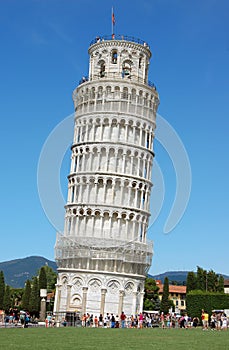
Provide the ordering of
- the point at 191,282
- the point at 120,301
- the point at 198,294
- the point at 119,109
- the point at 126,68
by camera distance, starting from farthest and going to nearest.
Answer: the point at 191,282
the point at 126,68
the point at 198,294
the point at 119,109
the point at 120,301

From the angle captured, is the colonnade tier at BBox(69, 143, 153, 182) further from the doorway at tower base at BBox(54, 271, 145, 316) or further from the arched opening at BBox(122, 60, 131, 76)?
the doorway at tower base at BBox(54, 271, 145, 316)

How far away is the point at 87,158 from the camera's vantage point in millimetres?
60906

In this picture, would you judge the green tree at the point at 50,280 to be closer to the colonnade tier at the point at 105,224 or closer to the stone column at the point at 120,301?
the colonnade tier at the point at 105,224

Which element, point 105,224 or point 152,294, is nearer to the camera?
point 105,224

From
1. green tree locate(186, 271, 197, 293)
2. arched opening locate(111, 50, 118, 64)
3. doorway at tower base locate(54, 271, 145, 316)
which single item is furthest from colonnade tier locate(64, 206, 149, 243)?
green tree locate(186, 271, 197, 293)

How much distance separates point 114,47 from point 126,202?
60.9 ft

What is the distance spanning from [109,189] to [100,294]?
11.0 metres

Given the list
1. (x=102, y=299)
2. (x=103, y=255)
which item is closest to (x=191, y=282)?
(x=102, y=299)

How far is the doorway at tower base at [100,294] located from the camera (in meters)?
56.2

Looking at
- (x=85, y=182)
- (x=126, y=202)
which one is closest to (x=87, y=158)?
(x=85, y=182)

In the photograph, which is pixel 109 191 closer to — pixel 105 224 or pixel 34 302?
pixel 105 224

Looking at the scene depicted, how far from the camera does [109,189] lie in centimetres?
5950

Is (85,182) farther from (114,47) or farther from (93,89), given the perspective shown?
(114,47)

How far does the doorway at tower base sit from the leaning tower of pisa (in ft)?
0.32
